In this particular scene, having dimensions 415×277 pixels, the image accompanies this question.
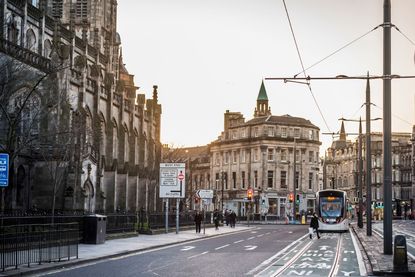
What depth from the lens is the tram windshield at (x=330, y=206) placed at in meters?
54.6

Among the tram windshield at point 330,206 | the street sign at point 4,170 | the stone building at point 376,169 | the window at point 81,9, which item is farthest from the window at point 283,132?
the street sign at point 4,170

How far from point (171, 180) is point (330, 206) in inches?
599

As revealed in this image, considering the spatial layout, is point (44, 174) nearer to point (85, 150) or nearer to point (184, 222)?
point (85, 150)

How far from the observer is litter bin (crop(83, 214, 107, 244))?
102 ft

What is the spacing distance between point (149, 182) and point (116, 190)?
37.9ft

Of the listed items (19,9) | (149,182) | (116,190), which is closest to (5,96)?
(19,9)

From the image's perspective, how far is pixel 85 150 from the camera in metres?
53.6

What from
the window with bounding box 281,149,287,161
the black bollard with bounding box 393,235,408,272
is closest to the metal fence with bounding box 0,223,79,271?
the black bollard with bounding box 393,235,408,272

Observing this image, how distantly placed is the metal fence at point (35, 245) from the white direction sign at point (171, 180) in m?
20.6

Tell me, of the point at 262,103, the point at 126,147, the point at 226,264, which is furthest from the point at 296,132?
the point at 226,264

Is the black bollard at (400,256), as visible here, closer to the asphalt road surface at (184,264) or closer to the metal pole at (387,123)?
the asphalt road surface at (184,264)

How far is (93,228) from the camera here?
3152 cm

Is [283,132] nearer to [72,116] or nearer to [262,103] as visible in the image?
[262,103]

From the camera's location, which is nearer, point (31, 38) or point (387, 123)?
point (387, 123)
